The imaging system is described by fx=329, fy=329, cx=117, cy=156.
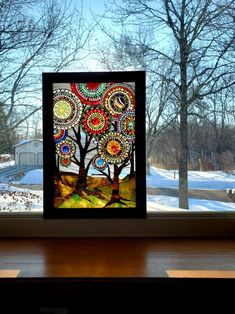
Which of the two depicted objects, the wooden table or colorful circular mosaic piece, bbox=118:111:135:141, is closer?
the wooden table

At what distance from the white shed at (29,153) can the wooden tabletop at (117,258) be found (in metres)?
0.47

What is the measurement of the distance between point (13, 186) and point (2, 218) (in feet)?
0.67

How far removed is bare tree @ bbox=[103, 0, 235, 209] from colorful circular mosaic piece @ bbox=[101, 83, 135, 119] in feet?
0.81

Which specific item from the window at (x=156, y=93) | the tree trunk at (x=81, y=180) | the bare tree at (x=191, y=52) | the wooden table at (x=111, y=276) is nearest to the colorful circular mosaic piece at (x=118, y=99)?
the window at (x=156, y=93)

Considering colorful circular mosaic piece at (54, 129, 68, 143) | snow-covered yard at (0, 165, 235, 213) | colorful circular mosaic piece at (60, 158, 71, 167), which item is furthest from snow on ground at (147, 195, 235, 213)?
colorful circular mosaic piece at (54, 129, 68, 143)

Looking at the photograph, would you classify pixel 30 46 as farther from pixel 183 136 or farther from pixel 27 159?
pixel 183 136

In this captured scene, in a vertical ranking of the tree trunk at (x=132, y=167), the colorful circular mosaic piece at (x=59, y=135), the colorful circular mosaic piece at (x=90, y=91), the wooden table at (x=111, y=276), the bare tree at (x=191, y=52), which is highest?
the bare tree at (x=191, y=52)

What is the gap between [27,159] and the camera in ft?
6.72

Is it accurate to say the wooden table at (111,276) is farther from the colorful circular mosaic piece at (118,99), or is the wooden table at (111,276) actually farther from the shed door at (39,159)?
the colorful circular mosaic piece at (118,99)

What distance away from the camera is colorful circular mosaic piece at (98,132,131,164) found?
1.99 metres

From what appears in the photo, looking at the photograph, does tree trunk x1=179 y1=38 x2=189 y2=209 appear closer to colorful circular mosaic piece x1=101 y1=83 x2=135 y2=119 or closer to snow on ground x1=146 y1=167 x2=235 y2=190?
snow on ground x1=146 y1=167 x2=235 y2=190

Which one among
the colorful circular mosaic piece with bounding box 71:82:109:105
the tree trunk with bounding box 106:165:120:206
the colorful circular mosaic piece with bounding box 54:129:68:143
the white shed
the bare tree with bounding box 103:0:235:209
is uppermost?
the bare tree with bounding box 103:0:235:209

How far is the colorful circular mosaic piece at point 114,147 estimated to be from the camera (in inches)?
78.4
